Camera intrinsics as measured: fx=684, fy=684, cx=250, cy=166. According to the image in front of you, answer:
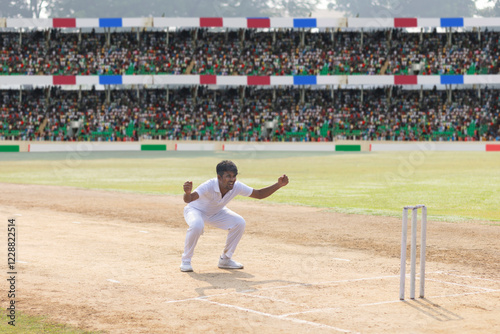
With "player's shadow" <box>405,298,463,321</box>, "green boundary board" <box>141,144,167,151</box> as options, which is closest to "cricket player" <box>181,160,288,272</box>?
"player's shadow" <box>405,298,463,321</box>

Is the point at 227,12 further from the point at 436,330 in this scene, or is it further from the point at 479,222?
the point at 436,330

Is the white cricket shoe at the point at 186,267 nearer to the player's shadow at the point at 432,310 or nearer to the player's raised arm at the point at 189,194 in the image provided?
the player's raised arm at the point at 189,194

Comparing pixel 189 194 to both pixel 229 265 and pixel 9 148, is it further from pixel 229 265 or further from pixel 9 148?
pixel 9 148

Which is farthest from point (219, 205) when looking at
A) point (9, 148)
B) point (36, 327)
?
point (9, 148)

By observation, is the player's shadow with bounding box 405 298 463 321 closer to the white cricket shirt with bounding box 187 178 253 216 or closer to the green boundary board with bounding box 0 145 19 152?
the white cricket shirt with bounding box 187 178 253 216

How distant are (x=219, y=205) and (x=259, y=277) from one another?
1338 mm

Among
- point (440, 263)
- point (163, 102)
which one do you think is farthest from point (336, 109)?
point (440, 263)

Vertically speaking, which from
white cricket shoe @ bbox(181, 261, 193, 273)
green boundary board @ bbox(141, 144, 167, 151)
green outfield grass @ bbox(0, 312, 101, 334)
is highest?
green boundary board @ bbox(141, 144, 167, 151)

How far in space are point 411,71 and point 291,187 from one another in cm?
3659

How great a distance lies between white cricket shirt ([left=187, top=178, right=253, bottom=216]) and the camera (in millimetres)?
10875

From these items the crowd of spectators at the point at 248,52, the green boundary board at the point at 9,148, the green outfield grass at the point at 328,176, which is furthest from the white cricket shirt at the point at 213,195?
the crowd of spectators at the point at 248,52

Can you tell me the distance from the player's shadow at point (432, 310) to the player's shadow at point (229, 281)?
209 cm

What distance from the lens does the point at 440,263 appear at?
484 inches

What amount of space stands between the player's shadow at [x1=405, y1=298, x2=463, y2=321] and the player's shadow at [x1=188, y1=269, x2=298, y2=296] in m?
2.09
